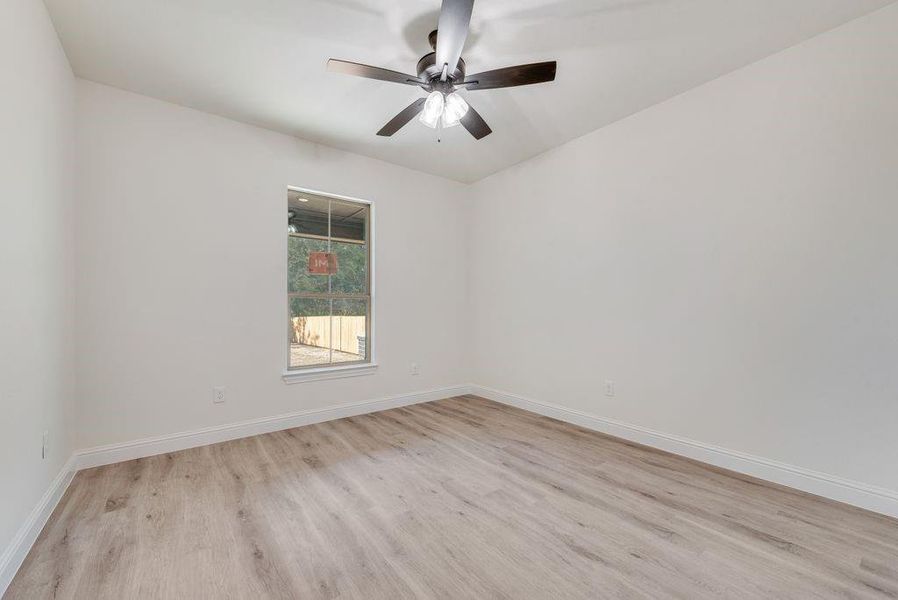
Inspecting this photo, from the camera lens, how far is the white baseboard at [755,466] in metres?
2.01

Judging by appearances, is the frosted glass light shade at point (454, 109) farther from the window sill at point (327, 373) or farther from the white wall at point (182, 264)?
the window sill at point (327, 373)

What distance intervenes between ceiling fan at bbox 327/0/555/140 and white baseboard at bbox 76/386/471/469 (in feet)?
8.80

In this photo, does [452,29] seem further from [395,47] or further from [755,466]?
[755,466]

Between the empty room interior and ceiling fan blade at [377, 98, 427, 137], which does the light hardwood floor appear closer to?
the empty room interior

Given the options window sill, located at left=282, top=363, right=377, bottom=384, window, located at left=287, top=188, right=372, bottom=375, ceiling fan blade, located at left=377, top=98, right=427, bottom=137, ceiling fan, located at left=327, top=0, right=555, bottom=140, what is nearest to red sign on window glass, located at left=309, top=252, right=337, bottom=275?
window, located at left=287, top=188, right=372, bottom=375

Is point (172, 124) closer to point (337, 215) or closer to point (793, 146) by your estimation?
point (337, 215)

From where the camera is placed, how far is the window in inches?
140

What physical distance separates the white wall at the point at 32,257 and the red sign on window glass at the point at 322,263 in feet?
5.50

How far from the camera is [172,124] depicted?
2875mm

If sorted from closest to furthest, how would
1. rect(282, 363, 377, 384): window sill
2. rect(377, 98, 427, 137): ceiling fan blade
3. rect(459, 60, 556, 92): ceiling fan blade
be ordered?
rect(459, 60, 556, 92): ceiling fan blade < rect(377, 98, 427, 137): ceiling fan blade < rect(282, 363, 377, 384): window sill

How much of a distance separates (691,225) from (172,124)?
4074 mm

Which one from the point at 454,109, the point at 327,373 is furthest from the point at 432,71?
the point at 327,373

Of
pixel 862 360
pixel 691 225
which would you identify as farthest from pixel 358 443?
pixel 862 360

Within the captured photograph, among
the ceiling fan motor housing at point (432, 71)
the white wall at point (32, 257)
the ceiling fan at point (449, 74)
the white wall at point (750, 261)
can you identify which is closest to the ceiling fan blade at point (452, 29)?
the ceiling fan at point (449, 74)
